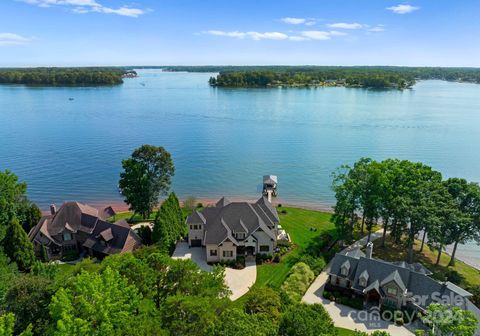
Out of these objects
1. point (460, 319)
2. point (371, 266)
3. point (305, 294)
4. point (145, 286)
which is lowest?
point (305, 294)

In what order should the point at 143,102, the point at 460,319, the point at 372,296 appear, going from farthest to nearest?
the point at 143,102 → the point at 372,296 → the point at 460,319

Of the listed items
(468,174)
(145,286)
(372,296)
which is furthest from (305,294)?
(468,174)

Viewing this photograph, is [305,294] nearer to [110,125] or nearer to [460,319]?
[460,319]

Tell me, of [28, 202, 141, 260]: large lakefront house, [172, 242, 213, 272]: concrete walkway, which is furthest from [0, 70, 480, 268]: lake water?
[172, 242, 213, 272]: concrete walkway

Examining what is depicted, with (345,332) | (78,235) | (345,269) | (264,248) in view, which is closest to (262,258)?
(264,248)

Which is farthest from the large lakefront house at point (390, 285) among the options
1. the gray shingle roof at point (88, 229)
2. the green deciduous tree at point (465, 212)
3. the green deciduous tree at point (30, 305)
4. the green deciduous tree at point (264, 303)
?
the green deciduous tree at point (30, 305)

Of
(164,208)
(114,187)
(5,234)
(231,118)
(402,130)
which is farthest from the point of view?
(231,118)

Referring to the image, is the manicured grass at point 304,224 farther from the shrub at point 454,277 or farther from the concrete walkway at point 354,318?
the shrub at point 454,277
